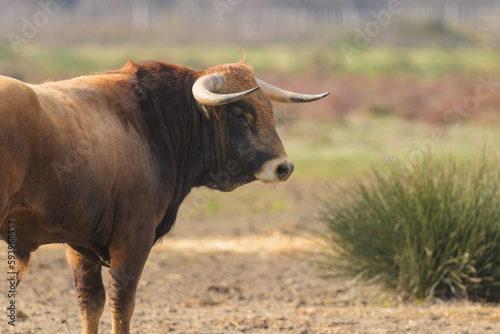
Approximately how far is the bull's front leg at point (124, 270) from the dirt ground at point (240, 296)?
1.52 metres

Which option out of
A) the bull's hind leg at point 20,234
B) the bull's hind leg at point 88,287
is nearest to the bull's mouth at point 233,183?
the bull's hind leg at point 88,287

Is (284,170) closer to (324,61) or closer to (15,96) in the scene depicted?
(15,96)

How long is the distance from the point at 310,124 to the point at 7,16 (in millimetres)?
57257

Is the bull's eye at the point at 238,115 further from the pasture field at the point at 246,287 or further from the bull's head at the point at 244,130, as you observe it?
the pasture field at the point at 246,287

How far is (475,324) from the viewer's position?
6.86 metres

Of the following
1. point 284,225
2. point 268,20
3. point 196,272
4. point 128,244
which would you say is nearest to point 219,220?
point 284,225

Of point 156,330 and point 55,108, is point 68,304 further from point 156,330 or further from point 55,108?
point 55,108

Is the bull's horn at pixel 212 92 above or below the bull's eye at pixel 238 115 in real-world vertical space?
above

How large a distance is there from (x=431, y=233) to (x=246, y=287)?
242cm

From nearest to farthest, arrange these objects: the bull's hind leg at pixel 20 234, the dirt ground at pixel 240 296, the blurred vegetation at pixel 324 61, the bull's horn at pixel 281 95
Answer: the bull's hind leg at pixel 20 234 → the bull's horn at pixel 281 95 → the dirt ground at pixel 240 296 → the blurred vegetation at pixel 324 61

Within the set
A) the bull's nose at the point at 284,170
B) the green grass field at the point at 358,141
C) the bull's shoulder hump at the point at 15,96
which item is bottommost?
the green grass field at the point at 358,141

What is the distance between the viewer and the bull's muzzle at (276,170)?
17.7 ft

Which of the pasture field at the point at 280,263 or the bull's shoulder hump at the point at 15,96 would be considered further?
the pasture field at the point at 280,263

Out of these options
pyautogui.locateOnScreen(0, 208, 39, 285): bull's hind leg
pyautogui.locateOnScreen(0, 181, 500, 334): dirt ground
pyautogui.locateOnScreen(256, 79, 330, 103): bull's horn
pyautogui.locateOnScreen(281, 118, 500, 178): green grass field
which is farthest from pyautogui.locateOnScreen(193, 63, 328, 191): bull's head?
pyautogui.locateOnScreen(281, 118, 500, 178): green grass field
